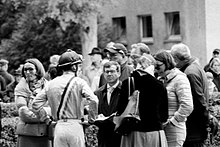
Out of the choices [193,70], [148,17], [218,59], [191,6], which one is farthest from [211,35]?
[193,70]

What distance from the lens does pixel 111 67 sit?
11.4 m

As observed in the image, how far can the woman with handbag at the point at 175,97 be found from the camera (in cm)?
1111

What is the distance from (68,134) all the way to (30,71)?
157cm

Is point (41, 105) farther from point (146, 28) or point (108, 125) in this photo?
point (146, 28)

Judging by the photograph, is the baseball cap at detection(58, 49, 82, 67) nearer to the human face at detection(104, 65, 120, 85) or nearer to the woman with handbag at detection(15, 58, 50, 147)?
the human face at detection(104, 65, 120, 85)

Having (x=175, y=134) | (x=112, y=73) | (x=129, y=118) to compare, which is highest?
(x=112, y=73)

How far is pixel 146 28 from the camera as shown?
113ft

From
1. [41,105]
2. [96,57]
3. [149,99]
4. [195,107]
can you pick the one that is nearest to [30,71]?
[41,105]

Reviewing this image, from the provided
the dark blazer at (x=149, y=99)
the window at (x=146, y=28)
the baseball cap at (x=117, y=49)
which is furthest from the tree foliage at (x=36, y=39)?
the dark blazer at (x=149, y=99)

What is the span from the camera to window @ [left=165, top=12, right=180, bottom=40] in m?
33.1

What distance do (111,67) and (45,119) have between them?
1227mm

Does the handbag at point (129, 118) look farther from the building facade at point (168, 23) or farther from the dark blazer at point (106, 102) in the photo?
the building facade at point (168, 23)

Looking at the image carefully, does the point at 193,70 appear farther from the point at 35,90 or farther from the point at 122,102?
the point at 35,90

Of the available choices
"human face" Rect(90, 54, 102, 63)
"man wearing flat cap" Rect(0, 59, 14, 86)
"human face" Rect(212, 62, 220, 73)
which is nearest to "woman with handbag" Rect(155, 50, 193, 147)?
"human face" Rect(90, 54, 102, 63)
